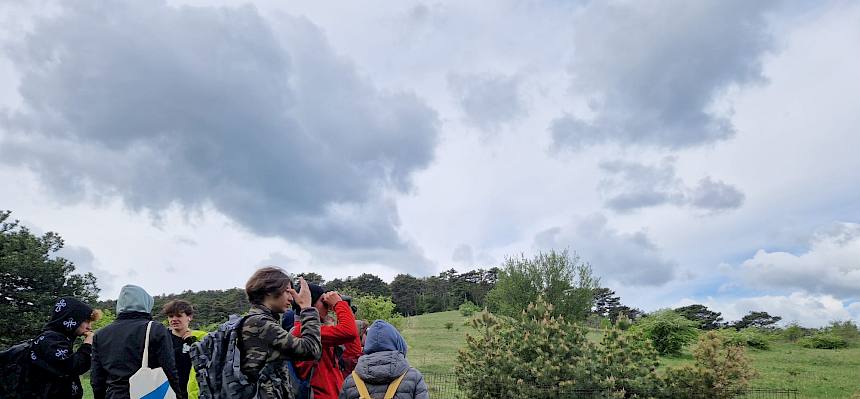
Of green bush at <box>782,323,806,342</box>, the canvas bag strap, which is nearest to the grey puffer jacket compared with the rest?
the canvas bag strap

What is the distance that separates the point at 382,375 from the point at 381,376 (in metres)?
0.01

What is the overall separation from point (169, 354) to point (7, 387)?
1735 mm

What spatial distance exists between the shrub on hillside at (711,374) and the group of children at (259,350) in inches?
354

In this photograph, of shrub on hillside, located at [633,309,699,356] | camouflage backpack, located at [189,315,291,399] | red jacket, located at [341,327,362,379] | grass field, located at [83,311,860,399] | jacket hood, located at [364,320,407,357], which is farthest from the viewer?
shrub on hillside, located at [633,309,699,356]

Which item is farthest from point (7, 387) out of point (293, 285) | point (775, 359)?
point (775, 359)

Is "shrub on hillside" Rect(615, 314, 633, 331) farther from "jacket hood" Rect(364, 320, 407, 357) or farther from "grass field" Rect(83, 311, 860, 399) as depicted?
"jacket hood" Rect(364, 320, 407, 357)

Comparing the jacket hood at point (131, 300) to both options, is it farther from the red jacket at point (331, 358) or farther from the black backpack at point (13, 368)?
the red jacket at point (331, 358)

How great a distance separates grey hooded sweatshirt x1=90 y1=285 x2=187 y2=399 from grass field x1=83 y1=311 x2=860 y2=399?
9626 millimetres

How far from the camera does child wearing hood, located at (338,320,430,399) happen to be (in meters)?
4.27

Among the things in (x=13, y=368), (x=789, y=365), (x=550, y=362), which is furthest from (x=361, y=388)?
(x=789, y=365)

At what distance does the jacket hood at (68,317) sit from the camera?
15.9 ft

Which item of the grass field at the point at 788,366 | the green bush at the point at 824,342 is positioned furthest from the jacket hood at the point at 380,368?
the green bush at the point at 824,342

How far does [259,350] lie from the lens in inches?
127

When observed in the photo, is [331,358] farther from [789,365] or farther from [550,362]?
[789,365]
